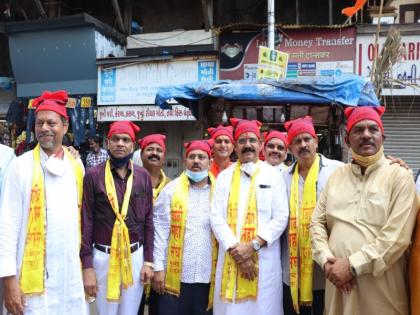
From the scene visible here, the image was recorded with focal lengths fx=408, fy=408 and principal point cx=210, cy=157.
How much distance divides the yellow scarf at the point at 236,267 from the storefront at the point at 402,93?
707cm

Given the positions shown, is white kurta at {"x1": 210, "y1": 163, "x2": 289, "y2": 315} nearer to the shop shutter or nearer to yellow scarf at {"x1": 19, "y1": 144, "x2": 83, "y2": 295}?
yellow scarf at {"x1": 19, "y1": 144, "x2": 83, "y2": 295}

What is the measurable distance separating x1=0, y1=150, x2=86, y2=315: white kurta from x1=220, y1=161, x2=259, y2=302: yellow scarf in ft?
3.41

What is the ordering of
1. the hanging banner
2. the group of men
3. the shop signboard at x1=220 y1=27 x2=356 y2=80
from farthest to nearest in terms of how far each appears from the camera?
the shop signboard at x1=220 y1=27 x2=356 y2=80
the hanging banner
the group of men

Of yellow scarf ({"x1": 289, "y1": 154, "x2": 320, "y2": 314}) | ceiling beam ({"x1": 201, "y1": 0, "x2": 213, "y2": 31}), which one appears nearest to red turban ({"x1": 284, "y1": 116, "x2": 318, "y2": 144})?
yellow scarf ({"x1": 289, "y1": 154, "x2": 320, "y2": 314})

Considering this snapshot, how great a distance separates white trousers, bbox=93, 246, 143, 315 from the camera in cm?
301

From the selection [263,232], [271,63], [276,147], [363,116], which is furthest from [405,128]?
[263,232]

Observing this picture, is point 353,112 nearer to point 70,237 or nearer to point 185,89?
point 70,237

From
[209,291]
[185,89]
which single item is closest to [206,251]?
[209,291]

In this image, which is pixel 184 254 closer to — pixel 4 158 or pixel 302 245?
pixel 302 245

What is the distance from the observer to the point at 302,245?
123 inches

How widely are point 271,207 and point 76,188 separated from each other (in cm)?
147

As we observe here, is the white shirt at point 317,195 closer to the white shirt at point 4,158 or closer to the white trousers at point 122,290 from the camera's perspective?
the white trousers at point 122,290

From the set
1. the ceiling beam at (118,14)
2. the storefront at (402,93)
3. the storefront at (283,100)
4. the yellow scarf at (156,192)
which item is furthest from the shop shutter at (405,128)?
the yellow scarf at (156,192)

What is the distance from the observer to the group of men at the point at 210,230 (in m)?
2.54
